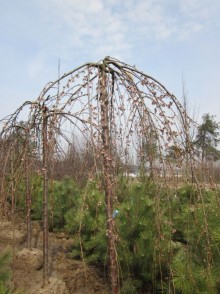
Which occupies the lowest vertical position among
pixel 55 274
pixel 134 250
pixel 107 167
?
pixel 55 274

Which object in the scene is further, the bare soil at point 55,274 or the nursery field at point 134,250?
the bare soil at point 55,274

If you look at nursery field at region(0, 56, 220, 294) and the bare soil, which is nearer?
nursery field at region(0, 56, 220, 294)

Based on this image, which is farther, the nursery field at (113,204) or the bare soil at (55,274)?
the bare soil at (55,274)

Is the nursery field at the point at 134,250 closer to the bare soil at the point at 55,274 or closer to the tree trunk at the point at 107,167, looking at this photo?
the bare soil at the point at 55,274

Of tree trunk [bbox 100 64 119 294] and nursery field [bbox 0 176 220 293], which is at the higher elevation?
tree trunk [bbox 100 64 119 294]

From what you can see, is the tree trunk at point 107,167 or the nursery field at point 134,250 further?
the nursery field at point 134,250

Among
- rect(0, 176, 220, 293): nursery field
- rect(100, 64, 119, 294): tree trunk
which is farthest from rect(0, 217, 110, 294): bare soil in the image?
rect(100, 64, 119, 294): tree trunk

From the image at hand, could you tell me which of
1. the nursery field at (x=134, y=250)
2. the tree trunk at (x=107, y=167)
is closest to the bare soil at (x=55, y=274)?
the nursery field at (x=134, y=250)

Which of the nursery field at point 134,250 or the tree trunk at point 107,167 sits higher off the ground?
the tree trunk at point 107,167

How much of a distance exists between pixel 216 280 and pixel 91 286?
5.54ft

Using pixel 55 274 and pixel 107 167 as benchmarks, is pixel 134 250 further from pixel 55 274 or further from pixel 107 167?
pixel 107 167

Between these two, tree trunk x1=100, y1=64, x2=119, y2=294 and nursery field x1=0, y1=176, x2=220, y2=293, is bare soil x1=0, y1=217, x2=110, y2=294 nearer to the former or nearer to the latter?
nursery field x1=0, y1=176, x2=220, y2=293

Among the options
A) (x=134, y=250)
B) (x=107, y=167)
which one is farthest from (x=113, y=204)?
(x=134, y=250)

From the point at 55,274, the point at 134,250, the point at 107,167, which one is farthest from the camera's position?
the point at 55,274
